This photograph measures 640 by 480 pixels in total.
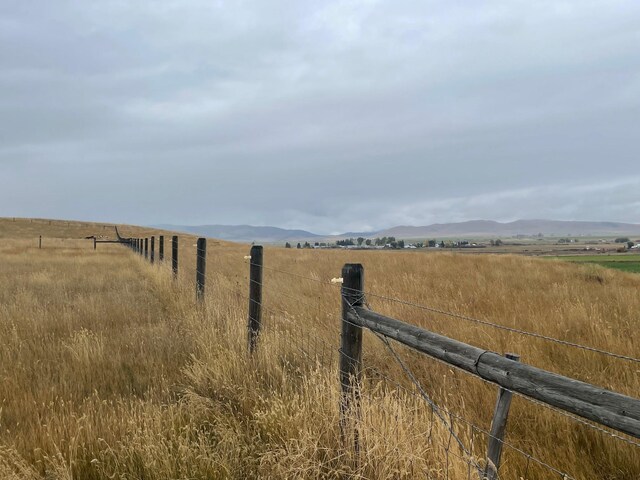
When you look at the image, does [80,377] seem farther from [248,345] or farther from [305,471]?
[305,471]

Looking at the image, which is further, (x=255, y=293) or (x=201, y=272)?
(x=201, y=272)

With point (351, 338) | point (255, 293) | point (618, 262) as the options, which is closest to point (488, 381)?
point (351, 338)

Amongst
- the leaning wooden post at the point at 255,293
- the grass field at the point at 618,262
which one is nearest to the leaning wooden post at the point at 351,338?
the leaning wooden post at the point at 255,293

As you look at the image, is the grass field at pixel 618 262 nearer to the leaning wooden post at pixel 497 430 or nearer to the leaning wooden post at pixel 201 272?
the leaning wooden post at pixel 201 272

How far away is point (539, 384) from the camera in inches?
68.1

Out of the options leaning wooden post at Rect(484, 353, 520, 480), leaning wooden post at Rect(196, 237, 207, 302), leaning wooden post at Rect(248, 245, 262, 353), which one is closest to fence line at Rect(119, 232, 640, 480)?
leaning wooden post at Rect(484, 353, 520, 480)

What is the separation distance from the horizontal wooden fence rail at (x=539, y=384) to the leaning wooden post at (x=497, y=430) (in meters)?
0.17

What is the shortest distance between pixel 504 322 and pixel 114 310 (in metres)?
6.64

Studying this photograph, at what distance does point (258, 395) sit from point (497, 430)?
2134 mm

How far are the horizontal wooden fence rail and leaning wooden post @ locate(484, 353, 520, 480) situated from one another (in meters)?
0.17

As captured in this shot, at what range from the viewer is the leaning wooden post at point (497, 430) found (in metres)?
2.14

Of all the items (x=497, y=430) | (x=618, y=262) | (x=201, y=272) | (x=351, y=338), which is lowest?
(x=618, y=262)

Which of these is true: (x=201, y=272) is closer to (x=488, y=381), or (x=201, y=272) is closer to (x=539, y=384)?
(x=488, y=381)

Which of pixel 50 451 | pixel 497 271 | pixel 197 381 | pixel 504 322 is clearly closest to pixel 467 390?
pixel 197 381
